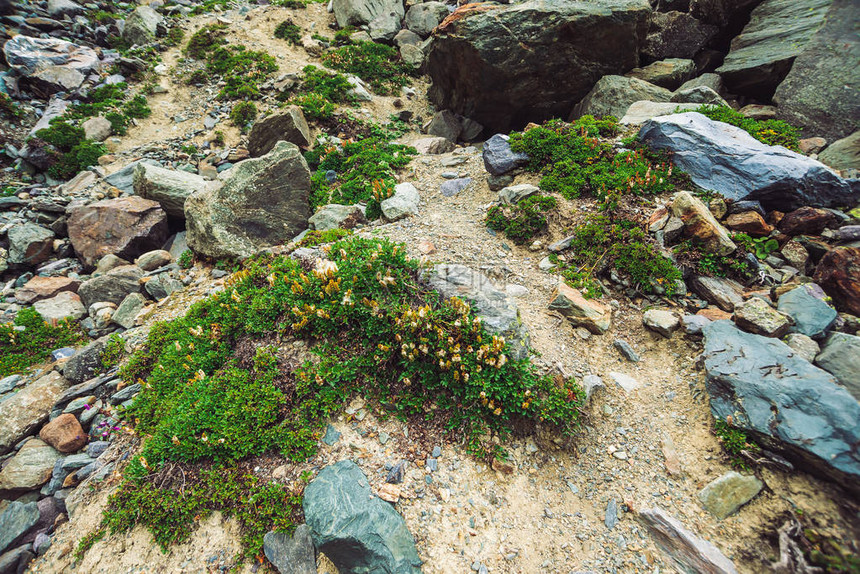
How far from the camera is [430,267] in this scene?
546cm

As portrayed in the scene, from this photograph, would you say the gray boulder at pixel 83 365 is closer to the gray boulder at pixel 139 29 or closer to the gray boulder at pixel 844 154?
the gray boulder at pixel 844 154

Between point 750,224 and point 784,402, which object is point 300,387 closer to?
point 784,402

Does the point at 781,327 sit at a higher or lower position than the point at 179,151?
higher

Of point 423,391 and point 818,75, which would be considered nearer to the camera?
point 423,391

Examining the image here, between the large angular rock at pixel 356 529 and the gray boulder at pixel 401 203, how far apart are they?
5741 mm

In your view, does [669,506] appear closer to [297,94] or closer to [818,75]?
[818,75]

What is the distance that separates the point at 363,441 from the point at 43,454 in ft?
15.7

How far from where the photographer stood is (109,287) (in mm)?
7629

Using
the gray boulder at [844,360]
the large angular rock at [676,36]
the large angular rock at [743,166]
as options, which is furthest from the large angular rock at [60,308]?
the large angular rock at [676,36]

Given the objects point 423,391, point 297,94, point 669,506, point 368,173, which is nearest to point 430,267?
point 423,391

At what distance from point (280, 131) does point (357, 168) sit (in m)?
3.32

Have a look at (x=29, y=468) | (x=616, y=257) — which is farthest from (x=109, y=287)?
(x=616, y=257)

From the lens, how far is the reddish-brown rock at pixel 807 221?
556 centimetres

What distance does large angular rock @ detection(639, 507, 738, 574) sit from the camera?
323cm
